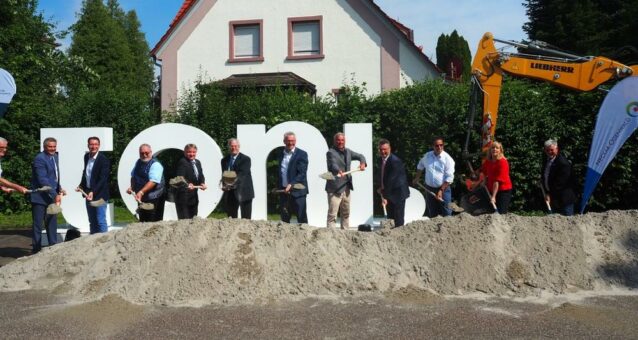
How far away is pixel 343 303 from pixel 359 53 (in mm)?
16576

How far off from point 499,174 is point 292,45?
14802 mm

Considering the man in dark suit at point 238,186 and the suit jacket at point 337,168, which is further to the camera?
the suit jacket at point 337,168

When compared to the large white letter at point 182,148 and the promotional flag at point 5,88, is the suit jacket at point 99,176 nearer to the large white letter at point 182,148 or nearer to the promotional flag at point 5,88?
the large white letter at point 182,148

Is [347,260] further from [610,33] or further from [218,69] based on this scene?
[610,33]

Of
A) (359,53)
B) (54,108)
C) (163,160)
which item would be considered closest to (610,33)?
(359,53)

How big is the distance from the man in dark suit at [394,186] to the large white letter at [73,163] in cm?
561

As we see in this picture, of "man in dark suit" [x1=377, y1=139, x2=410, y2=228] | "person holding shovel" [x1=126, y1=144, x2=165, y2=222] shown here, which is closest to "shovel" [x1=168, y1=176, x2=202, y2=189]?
"person holding shovel" [x1=126, y1=144, x2=165, y2=222]

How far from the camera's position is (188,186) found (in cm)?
868

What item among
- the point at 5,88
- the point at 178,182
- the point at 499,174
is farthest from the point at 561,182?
the point at 5,88

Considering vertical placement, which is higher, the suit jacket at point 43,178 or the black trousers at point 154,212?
the suit jacket at point 43,178

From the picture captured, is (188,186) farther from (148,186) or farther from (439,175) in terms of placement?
(439,175)

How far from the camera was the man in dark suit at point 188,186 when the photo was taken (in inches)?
343

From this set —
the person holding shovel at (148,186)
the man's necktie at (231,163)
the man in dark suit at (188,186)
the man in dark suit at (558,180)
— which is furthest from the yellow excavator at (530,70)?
the person holding shovel at (148,186)

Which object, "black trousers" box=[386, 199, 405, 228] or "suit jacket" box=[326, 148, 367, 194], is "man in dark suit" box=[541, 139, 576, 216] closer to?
"black trousers" box=[386, 199, 405, 228]
